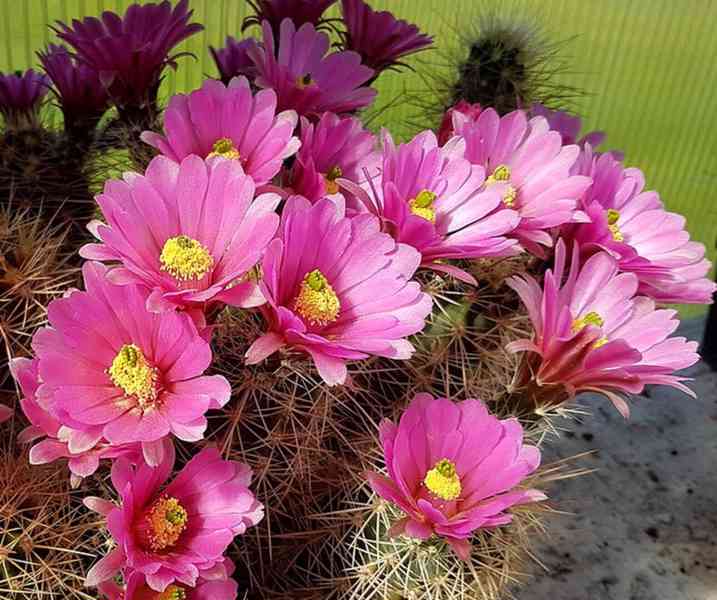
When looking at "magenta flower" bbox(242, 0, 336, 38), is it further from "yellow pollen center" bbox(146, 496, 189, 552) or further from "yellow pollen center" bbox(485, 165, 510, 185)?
"yellow pollen center" bbox(146, 496, 189, 552)

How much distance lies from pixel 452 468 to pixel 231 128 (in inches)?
10.0

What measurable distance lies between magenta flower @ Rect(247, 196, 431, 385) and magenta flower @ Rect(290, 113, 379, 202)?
76 mm

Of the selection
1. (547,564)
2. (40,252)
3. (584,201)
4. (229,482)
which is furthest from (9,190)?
(547,564)

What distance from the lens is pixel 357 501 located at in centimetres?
58

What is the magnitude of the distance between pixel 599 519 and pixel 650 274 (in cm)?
59

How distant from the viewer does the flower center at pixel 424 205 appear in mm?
534

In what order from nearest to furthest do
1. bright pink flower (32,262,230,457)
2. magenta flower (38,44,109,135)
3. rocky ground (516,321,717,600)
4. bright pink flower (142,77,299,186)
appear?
1. bright pink flower (32,262,230,457)
2. bright pink flower (142,77,299,186)
3. magenta flower (38,44,109,135)
4. rocky ground (516,321,717,600)

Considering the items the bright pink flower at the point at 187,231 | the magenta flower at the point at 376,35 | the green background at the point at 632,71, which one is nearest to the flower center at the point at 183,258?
the bright pink flower at the point at 187,231

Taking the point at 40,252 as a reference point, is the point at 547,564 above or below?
below

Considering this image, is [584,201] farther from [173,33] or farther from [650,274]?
[173,33]

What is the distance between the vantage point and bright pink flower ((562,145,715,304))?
0.59 meters

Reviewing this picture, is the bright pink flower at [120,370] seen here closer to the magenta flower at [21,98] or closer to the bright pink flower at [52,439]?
the bright pink flower at [52,439]

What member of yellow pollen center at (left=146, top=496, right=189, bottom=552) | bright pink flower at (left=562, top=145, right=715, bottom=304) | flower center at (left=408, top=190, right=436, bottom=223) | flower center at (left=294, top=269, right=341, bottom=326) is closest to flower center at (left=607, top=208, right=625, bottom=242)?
bright pink flower at (left=562, top=145, right=715, bottom=304)

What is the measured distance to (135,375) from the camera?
43 centimetres
